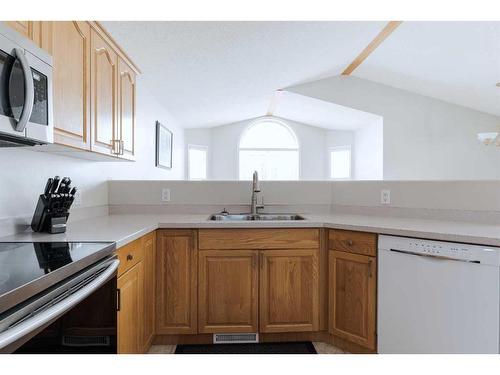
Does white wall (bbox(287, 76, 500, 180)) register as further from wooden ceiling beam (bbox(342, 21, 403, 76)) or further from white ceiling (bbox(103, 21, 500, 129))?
wooden ceiling beam (bbox(342, 21, 403, 76))

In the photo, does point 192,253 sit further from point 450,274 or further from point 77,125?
point 450,274

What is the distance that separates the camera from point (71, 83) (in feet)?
4.58

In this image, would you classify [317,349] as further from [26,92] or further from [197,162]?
[197,162]

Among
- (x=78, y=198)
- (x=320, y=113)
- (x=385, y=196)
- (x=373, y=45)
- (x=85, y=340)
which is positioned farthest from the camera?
(x=320, y=113)

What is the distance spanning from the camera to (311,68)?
4145 mm

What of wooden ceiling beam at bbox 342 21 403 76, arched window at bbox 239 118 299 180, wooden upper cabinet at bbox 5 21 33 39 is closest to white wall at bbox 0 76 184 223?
wooden upper cabinet at bbox 5 21 33 39

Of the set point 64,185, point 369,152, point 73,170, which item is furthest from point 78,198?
point 369,152

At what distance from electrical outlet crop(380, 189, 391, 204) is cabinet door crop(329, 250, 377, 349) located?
67cm

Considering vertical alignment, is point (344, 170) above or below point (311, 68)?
below

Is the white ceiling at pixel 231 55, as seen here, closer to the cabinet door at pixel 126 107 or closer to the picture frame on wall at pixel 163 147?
the cabinet door at pixel 126 107

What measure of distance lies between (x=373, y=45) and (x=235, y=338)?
3.65 meters

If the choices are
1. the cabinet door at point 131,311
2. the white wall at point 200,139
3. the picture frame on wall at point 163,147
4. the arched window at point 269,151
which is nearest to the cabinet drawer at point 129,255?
the cabinet door at point 131,311
